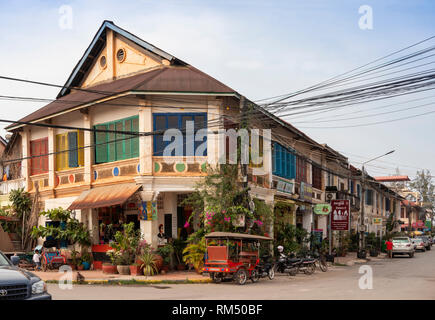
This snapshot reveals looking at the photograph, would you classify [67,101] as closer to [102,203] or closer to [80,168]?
[80,168]

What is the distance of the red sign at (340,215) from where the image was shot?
1199 inches

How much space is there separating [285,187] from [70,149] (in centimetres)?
1117

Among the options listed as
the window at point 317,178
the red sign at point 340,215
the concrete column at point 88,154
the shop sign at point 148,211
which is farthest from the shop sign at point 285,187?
the concrete column at point 88,154

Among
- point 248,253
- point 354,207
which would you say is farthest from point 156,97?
point 354,207

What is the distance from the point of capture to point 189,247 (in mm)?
20656

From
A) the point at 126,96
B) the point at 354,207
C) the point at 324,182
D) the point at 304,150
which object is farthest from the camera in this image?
the point at 354,207

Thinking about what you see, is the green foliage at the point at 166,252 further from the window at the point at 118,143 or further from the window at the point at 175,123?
the window at the point at 118,143

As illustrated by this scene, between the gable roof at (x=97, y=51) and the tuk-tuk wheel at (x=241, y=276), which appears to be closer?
the tuk-tuk wheel at (x=241, y=276)

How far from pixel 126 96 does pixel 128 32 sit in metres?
3.60

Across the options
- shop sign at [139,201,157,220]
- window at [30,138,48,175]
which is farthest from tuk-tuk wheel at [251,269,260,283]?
window at [30,138,48,175]

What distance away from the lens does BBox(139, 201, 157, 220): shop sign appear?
2150 centimetres

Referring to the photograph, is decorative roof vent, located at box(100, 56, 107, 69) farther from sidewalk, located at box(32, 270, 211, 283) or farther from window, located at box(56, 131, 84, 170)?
sidewalk, located at box(32, 270, 211, 283)

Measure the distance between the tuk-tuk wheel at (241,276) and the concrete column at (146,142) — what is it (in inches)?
233

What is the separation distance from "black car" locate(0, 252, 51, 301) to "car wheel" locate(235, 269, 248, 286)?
344 inches
